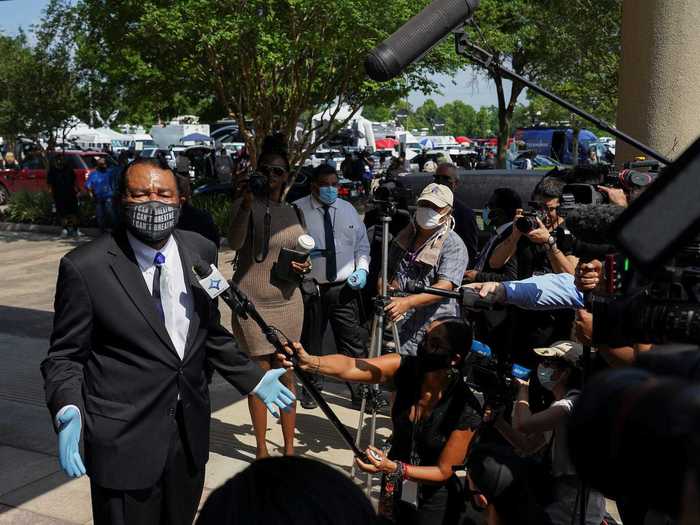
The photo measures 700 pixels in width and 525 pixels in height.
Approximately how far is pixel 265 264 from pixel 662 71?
295 cm

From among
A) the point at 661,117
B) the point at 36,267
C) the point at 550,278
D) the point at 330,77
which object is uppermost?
the point at 330,77

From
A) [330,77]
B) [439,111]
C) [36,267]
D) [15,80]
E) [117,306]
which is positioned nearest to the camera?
[117,306]

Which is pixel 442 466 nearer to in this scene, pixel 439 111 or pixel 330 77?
pixel 330 77

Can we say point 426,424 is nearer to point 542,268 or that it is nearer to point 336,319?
point 542,268

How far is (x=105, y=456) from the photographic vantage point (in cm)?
296

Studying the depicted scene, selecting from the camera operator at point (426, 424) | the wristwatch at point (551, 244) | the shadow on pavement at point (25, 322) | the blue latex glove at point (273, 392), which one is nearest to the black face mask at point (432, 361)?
the camera operator at point (426, 424)

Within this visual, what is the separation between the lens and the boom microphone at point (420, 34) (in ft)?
10.2

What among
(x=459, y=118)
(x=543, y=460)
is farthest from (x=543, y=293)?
(x=459, y=118)

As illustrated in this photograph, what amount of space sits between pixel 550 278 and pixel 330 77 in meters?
11.3

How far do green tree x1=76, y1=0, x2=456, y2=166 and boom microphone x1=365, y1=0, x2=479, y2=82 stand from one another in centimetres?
890

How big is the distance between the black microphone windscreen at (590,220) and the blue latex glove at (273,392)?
4.36 ft

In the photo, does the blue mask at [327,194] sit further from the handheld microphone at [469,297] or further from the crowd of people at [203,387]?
the handheld microphone at [469,297]

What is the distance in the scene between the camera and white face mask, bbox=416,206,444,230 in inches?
185

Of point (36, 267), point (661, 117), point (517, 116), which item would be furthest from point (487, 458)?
point (517, 116)
